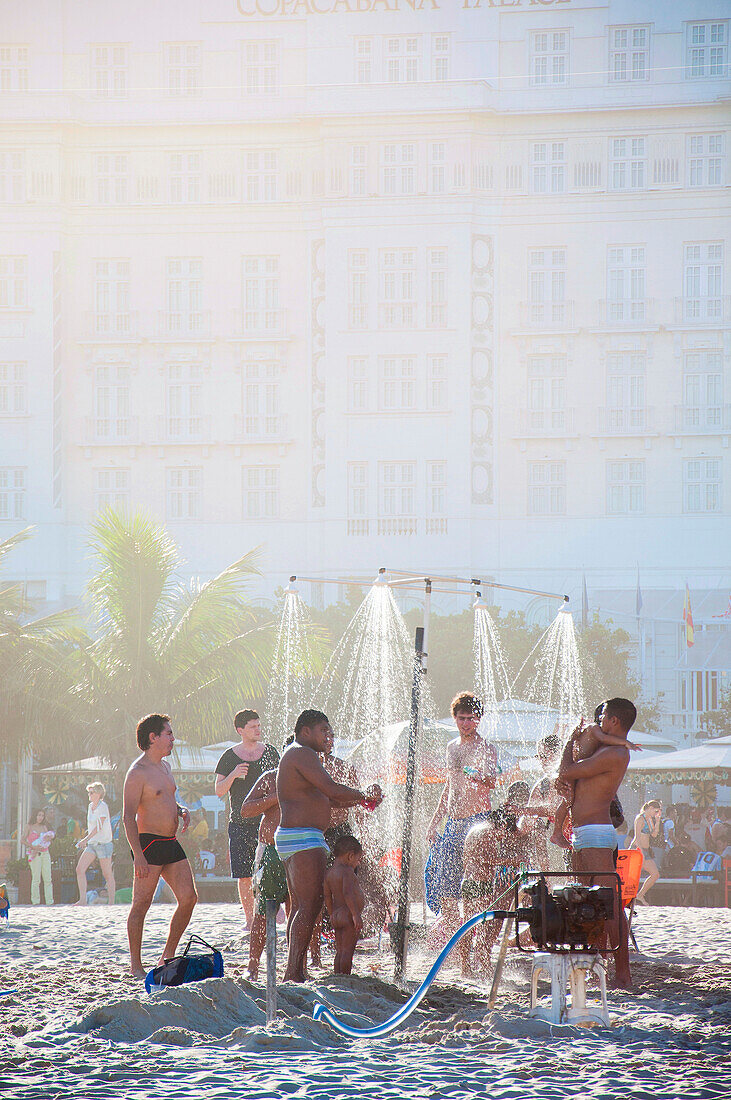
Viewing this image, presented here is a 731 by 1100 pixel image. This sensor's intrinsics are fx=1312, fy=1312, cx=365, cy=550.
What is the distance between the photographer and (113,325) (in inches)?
1850

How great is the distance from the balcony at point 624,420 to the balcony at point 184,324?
14.3 meters

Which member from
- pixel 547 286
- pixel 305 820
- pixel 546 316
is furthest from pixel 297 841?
pixel 547 286

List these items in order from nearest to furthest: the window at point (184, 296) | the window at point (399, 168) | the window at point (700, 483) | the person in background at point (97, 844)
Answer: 1. the person in background at point (97, 844)
2. the window at point (700, 483)
3. the window at point (399, 168)
4. the window at point (184, 296)

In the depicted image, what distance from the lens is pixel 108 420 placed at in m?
47.2

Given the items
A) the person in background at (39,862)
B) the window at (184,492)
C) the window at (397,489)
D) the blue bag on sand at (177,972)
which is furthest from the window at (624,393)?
the blue bag on sand at (177,972)

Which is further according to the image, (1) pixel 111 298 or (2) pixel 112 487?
(1) pixel 111 298

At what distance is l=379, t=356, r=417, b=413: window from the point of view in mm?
45750

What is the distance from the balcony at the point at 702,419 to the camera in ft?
149

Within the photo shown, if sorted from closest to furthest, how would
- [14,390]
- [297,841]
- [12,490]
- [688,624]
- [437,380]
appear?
1. [297,841]
2. [688,624]
3. [437,380]
4. [12,490]
5. [14,390]

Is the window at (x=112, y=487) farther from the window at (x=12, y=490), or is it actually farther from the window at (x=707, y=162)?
the window at (x=707, y=162)

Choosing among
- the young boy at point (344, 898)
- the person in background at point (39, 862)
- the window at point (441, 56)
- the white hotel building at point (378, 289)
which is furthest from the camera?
the window at point (441, 56)

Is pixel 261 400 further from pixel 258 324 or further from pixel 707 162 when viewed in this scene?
pixel 707 162

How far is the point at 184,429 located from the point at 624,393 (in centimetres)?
1567

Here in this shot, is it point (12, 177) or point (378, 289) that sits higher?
point (12, 177)
